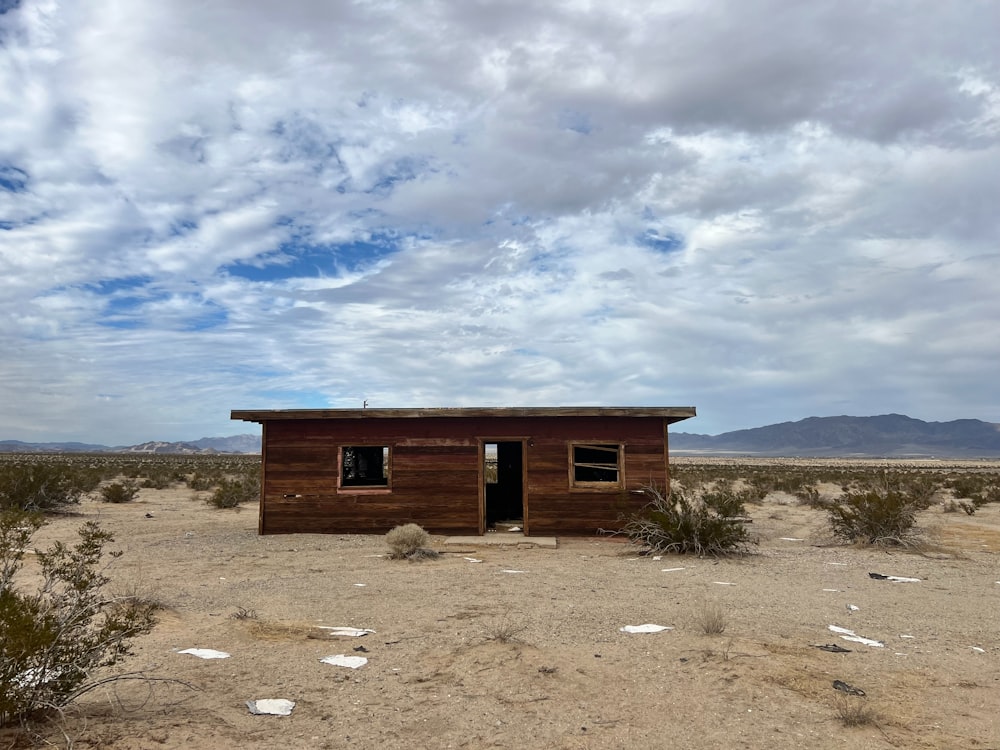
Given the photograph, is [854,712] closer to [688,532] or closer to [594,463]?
[688,532]

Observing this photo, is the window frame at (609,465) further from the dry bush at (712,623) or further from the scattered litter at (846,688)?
the scattered litter at (846,688)

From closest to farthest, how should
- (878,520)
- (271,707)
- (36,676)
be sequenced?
1. (36,676)
2. (271,707)
3. (878,520)

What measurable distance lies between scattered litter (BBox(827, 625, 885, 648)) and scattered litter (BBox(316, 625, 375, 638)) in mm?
4886

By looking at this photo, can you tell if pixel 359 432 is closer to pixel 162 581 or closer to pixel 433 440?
pixel 433 440

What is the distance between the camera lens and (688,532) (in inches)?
511

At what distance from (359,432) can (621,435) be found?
5.76m

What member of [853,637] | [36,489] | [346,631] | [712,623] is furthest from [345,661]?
[36,489]

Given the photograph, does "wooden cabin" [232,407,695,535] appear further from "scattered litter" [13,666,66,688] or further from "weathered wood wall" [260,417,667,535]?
"scattered litter" [13,666,66,688]

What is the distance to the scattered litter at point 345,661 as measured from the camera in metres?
6.20

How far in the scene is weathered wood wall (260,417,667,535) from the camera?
15047 millimetres

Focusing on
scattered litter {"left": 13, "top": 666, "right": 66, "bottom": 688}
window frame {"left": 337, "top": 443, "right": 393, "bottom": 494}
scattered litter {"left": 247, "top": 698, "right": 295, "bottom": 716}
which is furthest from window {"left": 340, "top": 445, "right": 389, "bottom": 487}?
scattered litter {"left": 13, "top": 666, "right": 66, "bottom": 688}

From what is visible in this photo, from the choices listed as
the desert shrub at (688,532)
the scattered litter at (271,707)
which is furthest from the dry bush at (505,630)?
the desert shrub at (688,532)

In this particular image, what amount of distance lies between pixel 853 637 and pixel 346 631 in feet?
17.2

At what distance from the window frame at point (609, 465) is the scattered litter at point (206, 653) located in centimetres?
955
